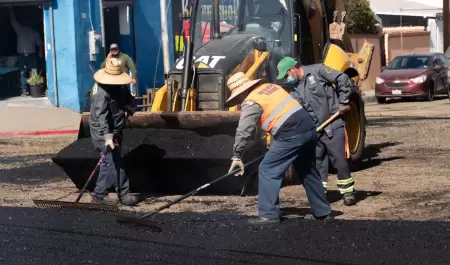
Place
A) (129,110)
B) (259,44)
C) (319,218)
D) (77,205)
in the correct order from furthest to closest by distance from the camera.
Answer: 1. (259,44)
2. (129,110)
3. (77,205)
4. (319,218)

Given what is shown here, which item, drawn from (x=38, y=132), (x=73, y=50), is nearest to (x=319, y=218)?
(x=38, y=132)

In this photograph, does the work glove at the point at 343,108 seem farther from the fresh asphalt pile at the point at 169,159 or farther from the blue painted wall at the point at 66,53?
the blue painted wall at the point at 66,53

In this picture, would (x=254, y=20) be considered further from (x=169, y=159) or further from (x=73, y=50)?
(x=73, y=50)

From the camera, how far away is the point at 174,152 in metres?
11.0

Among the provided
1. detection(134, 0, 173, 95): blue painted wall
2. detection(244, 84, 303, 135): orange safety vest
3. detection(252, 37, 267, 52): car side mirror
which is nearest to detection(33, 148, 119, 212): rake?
detection(244, 84, 303, 135): orange safety vest

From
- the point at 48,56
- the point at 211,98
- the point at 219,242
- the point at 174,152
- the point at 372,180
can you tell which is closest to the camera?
the point at 219,242

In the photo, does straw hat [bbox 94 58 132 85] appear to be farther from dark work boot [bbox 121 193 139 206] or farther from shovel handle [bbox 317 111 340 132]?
shovel handle [bbox 317 111 340 132]

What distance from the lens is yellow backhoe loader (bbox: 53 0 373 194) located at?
36.1 feet

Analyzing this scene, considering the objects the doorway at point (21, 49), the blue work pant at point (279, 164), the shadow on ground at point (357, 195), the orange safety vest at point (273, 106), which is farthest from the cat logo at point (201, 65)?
the doorway at point (21, 49)

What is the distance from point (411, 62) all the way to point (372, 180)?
17.2 m

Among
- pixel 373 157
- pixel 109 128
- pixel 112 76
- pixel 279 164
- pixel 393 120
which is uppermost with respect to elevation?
pixel 112 76

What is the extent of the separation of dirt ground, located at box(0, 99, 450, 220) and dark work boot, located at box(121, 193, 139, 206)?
11 centimetres

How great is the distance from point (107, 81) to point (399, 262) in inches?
180

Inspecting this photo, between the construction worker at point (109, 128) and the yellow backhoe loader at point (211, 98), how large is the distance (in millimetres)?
560
